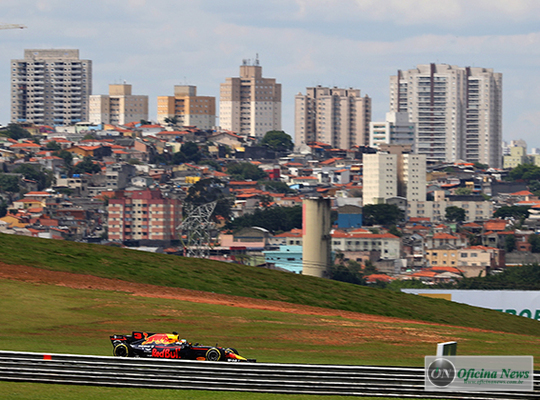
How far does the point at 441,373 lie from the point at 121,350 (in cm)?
976

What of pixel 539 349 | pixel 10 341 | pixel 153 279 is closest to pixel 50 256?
pixel 153 279

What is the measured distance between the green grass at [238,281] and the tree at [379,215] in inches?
5448

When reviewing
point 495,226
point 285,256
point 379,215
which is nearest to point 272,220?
point 379,215

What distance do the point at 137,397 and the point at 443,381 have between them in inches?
302

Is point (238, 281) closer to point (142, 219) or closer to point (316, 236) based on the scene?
point (316, 236)

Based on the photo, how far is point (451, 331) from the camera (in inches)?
1604

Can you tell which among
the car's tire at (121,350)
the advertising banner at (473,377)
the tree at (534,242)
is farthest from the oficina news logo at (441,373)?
the tree at (534,242)

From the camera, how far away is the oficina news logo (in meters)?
21.6

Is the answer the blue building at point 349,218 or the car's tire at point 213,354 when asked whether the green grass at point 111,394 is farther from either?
the blue building at point 349,218

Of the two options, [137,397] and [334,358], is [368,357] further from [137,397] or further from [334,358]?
[137,397]

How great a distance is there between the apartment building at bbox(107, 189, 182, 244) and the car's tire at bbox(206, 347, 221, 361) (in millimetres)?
160960

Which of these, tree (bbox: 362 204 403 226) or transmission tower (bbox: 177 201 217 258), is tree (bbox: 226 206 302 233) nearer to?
transmission tower (bbox: 177 201 217 258)

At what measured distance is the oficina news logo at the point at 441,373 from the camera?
21.6 m

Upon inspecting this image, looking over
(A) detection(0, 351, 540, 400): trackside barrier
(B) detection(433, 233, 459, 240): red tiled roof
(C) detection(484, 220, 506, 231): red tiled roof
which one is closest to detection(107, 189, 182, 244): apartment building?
(B) detection(433, 233, 459, 240): red tiled roof
